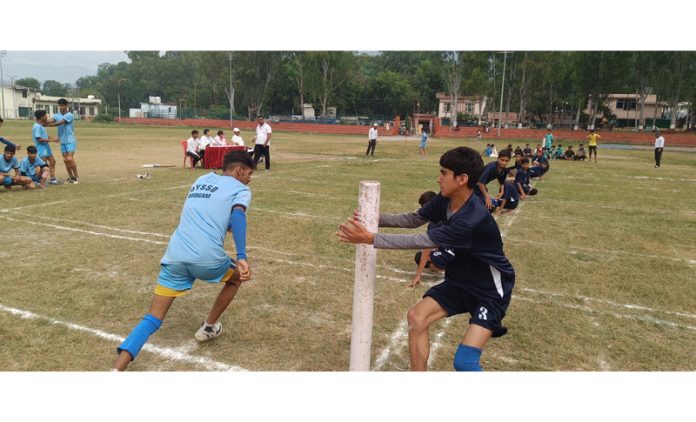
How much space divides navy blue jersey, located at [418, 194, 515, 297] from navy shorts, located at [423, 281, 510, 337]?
1.8 inches

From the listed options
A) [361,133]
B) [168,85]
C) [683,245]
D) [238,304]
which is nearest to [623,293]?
[683,245]

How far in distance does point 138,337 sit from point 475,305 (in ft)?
8.00

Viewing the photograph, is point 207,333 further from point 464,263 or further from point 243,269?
point 464,263

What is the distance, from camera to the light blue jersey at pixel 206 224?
3.60 m

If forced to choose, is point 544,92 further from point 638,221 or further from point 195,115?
point 638,221

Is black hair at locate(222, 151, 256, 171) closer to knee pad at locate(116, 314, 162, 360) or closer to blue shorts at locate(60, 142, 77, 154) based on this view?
knee pad at locate(116, 314, 162, 360)

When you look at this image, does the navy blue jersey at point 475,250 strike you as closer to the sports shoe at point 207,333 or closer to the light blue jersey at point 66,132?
the sports shoe at point 207,333

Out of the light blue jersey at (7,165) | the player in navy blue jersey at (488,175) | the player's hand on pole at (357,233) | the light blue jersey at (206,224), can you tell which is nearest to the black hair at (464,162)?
the player's hand on pole at (357,233)

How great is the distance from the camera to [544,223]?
31.1ft

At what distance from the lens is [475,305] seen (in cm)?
335

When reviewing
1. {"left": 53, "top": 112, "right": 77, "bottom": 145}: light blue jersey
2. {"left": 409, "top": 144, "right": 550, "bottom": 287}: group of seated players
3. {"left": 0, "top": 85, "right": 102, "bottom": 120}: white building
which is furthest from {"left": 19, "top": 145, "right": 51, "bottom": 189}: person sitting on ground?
{"left": 0, "top": 85, "right": 102, "bottom": 120}: white building

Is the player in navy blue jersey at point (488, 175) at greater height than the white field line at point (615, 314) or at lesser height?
greater

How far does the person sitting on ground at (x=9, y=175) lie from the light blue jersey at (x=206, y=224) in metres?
9.88

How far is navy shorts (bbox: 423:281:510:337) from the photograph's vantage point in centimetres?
323
